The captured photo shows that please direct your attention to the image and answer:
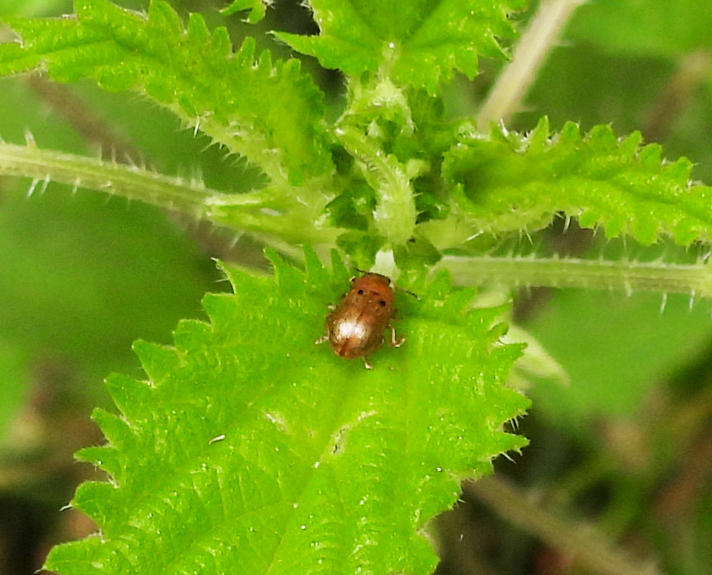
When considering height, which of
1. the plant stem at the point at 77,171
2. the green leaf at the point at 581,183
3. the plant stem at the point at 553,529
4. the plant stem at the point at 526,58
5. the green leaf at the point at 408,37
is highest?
the plant stem at the point at 526,58

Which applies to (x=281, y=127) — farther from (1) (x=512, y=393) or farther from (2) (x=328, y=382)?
(1) (x=512, y=393)

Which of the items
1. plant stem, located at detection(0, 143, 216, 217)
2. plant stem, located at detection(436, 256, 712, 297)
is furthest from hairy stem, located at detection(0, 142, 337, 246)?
plant stem, located at detection(436, 256, 712, 297)

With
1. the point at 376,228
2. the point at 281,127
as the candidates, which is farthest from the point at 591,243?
the point at 281,127

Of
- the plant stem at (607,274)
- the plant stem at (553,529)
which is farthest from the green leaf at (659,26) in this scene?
the plant stem at (553,529)

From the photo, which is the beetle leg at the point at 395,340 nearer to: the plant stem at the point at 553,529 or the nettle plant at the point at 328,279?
the nettle plant at the point at 328,279

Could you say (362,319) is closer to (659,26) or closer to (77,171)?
(77,171)

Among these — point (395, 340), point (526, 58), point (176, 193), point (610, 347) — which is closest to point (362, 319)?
point (395, 340)
